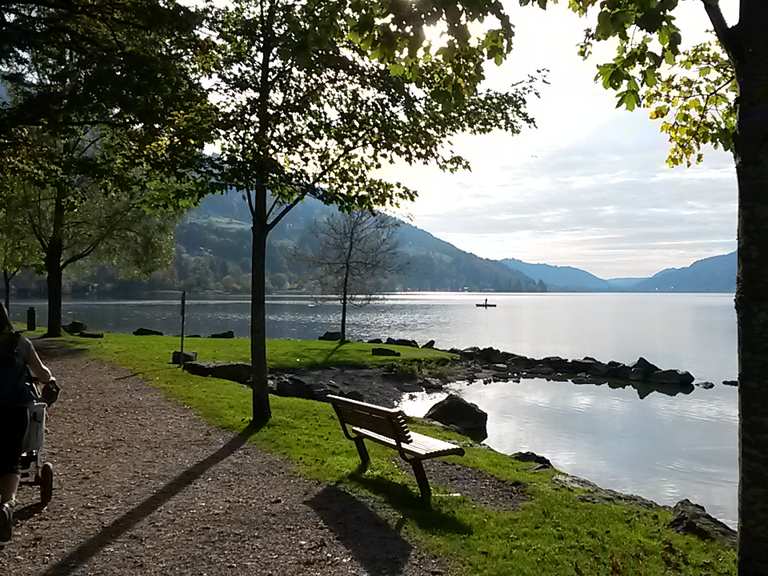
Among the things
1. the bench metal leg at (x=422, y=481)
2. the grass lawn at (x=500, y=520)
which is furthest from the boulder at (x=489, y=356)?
the bench metal leg at (x=422, y=481)

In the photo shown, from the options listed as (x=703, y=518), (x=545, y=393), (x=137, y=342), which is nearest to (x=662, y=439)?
(x=545, y=393)

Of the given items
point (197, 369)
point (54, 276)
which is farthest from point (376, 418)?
point (54, 276)

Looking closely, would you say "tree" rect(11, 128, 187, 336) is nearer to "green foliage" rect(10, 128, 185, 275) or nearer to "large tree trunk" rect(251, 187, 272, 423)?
"green foliage" rect(10, 128, 185, 275)

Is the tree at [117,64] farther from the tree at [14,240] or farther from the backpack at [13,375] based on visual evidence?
the tree at [14,240]

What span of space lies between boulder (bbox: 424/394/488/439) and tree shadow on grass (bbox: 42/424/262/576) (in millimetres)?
8168

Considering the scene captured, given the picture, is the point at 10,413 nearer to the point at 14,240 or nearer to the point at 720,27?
the point at 720,27

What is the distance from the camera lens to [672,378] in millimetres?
37062

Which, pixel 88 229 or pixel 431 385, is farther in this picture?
pixel 88 229

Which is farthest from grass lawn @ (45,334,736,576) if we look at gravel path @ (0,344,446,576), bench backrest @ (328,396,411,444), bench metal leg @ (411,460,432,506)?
bench backrest @ (328,396,411,444)

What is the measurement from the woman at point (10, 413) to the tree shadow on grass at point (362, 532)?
3.23 metres

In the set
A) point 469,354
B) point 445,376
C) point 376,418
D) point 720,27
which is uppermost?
point 720,27

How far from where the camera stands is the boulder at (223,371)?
20359 millimetres

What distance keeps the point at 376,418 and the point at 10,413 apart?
445 cm

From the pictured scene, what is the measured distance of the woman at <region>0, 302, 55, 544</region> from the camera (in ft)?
19.0
